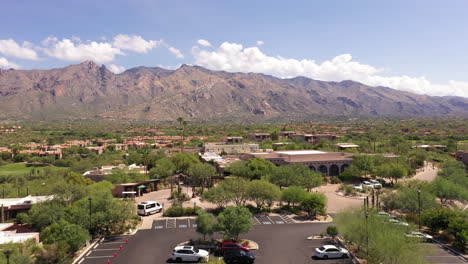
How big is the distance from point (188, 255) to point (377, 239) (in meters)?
11.7

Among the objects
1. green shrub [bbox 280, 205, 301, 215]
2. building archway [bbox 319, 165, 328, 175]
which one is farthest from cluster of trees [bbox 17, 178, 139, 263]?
building archway [bbox 319, 165, 328, 175]

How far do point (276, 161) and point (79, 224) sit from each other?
3410cm

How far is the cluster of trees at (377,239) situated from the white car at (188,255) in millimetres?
9907

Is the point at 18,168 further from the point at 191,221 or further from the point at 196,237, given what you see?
the point at 196,237

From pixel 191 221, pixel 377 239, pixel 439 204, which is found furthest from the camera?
pixel 439 204

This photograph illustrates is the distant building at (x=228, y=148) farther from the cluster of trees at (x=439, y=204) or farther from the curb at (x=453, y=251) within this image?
the curb at (x=453, y=251)

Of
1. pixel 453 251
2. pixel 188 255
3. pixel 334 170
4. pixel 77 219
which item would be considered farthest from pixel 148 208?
pixel 334 170

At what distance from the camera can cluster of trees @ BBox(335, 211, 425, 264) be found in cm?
1862

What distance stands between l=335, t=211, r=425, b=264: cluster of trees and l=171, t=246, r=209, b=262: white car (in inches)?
390

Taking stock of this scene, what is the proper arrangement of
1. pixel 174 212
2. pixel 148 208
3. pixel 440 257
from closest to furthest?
1. pixel 440 257
2. pixel 174 212
3. pixel 148 208

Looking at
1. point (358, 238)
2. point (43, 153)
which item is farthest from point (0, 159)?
point (358, 238)

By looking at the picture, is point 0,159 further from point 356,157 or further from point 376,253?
point 376,253

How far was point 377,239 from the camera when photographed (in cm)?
2011

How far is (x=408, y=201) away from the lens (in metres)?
30.4
